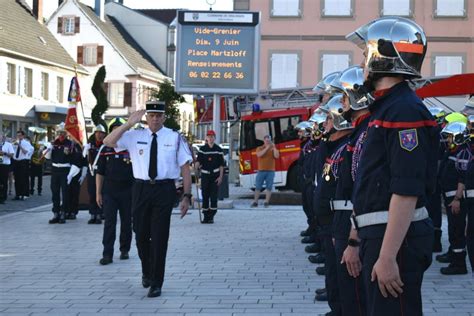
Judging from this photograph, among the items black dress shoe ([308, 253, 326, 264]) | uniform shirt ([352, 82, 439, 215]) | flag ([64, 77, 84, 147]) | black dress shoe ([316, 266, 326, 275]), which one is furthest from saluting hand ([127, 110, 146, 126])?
flag ([64, 77, 84, 147])

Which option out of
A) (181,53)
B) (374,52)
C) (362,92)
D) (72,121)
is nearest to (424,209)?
(374,52)

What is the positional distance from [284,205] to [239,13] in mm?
5359

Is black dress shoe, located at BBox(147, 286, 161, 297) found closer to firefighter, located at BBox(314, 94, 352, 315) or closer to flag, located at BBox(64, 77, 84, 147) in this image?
firefighter, located at BBox(314, 94, 352, 315)

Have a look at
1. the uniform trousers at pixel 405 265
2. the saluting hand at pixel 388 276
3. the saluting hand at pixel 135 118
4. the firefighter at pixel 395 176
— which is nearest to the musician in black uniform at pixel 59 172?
the saluting hand at pixel 135 118

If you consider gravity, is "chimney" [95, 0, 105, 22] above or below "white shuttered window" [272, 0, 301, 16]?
above

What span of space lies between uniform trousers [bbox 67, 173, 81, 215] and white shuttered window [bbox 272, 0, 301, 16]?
23.8 meters

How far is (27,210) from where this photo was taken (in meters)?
21.0

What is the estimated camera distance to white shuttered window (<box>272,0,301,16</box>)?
40250 mm

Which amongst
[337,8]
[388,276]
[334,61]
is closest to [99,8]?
[337,8]

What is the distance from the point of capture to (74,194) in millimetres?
18031

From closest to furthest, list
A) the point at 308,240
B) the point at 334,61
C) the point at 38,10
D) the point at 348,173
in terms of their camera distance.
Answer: the point at 348,173, the point at 308,240, the point at 334,61, the point at 38,10

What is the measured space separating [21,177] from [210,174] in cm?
898

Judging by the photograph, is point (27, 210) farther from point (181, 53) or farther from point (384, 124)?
point (384, 124)

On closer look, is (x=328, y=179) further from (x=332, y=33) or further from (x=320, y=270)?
(x=332, y=33)
